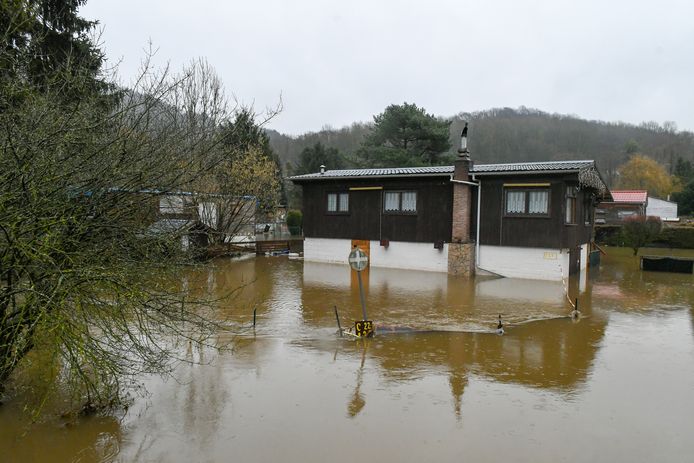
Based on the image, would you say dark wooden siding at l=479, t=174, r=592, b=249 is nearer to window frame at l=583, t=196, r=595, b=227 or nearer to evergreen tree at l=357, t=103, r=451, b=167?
window frame at l=583, t=196, r=595, b=227

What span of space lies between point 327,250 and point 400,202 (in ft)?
14.9

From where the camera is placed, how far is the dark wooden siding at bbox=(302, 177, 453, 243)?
70.9 ft

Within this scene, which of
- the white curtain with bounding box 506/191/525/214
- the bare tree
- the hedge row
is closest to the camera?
the bare tree

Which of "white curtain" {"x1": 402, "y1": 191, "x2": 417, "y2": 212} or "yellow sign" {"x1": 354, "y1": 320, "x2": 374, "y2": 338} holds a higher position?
"white curtain" {"x1": 402, "y1": 191, "x2": 417, "y2": 212}

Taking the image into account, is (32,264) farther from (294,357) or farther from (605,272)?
(605,272)

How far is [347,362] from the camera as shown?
919 cm

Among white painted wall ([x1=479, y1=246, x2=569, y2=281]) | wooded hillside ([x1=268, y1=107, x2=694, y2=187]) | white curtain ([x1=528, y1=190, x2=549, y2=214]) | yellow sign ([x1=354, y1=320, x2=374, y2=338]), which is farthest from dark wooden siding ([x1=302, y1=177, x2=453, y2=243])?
wooded hillside ([x1=268, y1=107, x2=694, y2=187])

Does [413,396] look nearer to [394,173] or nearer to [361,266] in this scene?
[361,266]

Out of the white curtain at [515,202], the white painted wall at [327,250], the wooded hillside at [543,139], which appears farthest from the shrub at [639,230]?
the wooded hillside at [543,139]

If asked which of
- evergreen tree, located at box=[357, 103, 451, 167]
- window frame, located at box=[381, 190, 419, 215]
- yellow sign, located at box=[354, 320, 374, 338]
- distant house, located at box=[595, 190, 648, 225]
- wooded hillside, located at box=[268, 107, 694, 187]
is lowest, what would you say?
yellow sign, located at box=[354, 320, 374, 338]

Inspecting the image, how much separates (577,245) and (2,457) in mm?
21406

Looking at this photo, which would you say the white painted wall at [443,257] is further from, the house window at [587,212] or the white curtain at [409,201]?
the white curtain at [409,201]

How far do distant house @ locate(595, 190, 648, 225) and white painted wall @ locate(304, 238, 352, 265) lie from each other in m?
29.6

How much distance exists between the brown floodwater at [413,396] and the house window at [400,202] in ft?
29.3
